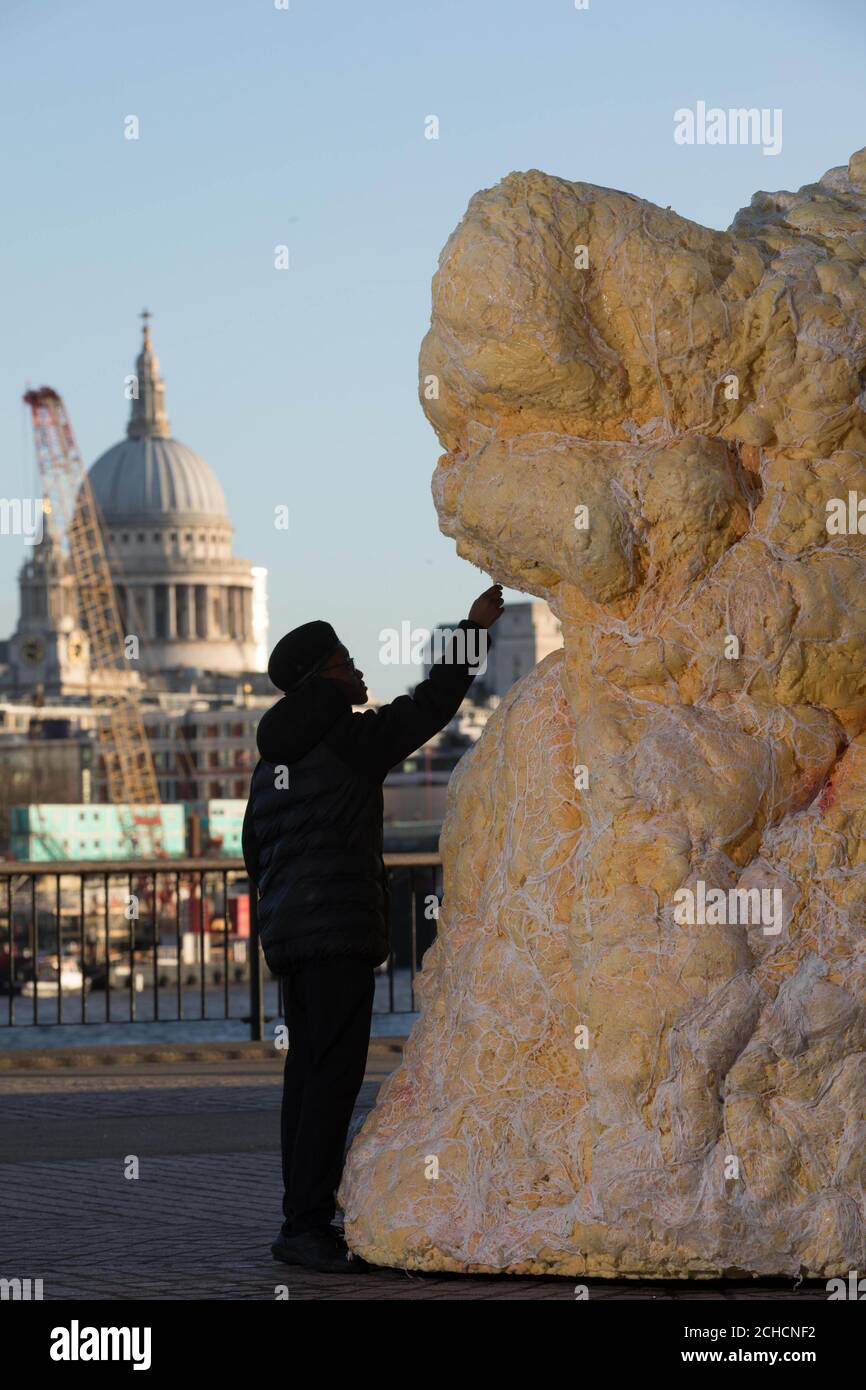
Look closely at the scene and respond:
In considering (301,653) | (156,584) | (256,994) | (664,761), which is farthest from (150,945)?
(156,584)

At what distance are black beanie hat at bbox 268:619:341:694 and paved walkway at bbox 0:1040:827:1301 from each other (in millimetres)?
1719

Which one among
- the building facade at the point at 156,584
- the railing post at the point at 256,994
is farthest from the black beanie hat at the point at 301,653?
the building facade at the point at 156,584

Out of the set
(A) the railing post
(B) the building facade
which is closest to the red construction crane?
(B) the building facade

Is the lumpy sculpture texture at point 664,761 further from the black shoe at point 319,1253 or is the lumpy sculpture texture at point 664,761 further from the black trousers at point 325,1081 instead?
the black trousers at point 325,1081

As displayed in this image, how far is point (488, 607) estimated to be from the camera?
24.6 ft

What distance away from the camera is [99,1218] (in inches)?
320

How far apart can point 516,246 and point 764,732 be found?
1.49 meters

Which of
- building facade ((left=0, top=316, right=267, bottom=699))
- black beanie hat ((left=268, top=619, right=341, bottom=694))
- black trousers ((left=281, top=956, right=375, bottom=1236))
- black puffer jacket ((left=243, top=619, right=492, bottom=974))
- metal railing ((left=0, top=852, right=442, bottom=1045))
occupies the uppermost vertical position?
building facade ((left=0, top=316, right=267, bottom=699))

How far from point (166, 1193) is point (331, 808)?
6.79ft

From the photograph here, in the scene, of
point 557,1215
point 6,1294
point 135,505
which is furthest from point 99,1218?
point 135,505

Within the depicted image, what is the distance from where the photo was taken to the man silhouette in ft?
23.7

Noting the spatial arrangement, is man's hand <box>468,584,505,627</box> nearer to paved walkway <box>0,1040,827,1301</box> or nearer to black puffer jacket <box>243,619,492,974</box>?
black puffer jacket <box>243,619,492,974</box>

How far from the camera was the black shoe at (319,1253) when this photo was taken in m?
7.03

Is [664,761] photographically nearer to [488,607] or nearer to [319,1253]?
[488,607]
